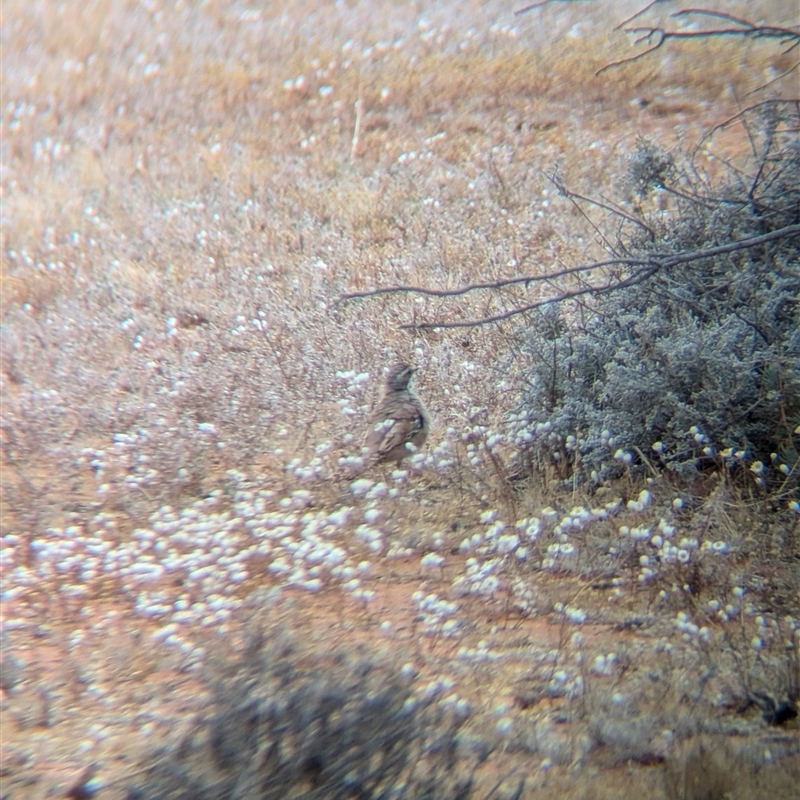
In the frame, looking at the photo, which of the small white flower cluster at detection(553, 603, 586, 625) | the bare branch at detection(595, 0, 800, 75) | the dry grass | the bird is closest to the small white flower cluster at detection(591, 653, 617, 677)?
the dry grass

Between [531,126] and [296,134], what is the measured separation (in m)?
2.05

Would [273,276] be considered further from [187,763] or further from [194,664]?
[187,763]

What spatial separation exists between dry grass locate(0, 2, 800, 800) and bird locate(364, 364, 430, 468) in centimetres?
12

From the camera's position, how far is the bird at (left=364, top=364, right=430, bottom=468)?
413 centimetres

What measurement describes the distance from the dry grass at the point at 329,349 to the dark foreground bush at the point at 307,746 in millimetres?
312

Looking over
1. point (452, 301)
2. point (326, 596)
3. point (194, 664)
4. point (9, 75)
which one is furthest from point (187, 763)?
point (9, 75)

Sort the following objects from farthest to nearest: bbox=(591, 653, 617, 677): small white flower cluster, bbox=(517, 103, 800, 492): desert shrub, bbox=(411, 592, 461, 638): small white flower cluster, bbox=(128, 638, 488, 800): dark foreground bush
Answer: bbox=(517, 103, 800, 492): desert shrub < bbox=(411, 592, 461, 638): small white flower cluster < bbox=(591, 653, 617, 677): small white flower cluster < bbox=(128, 638, 488, 800): dark foreground bush

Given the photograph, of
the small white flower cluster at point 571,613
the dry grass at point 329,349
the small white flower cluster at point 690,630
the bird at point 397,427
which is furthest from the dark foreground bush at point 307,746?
the bird at point 397,427

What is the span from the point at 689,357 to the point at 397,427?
4.70 feet

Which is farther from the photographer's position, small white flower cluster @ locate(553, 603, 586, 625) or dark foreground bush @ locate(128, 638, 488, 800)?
small white flower cluster @ locate(553, 603, 586, 625)

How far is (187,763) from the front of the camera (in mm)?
2207

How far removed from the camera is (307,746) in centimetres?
216

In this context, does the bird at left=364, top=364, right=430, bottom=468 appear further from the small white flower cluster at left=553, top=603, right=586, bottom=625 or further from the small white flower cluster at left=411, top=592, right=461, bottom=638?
the small white flower cluster at left=553, top=603, right=586, bottom=625

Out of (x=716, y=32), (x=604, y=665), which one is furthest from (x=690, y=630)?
(x=716, y=32)
